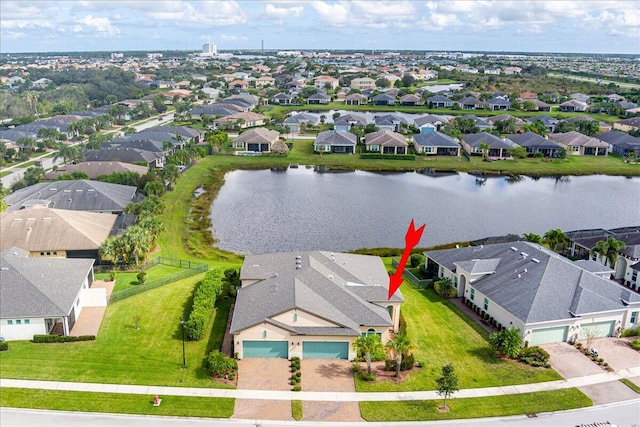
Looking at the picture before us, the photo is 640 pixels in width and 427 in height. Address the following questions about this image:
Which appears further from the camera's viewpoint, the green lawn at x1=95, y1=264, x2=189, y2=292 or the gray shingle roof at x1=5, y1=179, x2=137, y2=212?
the gray shingle roof at x1=5, y1=179, x2=137, y2=212

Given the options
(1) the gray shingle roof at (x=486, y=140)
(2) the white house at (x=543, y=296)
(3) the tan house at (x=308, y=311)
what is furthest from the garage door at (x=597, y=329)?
(1) the gray shingle roof at (x=486, y=140)

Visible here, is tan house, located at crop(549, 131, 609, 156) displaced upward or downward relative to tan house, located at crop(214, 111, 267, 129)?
downward

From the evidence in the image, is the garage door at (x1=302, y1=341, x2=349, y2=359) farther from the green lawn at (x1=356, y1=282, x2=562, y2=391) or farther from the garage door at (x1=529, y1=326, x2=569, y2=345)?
the garage door at (x1=529, y1=326, x2=569, y2=345)

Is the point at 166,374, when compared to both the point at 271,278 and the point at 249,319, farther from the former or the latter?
the point at 271,278

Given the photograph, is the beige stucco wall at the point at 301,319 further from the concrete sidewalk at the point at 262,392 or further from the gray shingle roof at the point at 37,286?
the gray shingle roof at the point at 37,286

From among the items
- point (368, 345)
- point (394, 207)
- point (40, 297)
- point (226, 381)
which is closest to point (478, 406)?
point (368, 345)

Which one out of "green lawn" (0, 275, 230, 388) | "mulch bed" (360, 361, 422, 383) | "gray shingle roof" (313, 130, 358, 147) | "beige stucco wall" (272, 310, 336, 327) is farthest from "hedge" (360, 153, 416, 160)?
"mulch bed" (360, 361, 422, 383)
